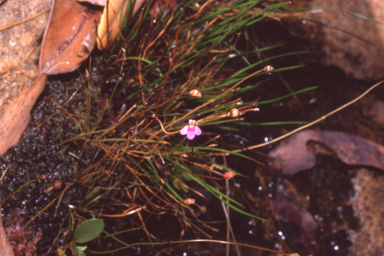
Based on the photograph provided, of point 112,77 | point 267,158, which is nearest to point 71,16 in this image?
point 112,77

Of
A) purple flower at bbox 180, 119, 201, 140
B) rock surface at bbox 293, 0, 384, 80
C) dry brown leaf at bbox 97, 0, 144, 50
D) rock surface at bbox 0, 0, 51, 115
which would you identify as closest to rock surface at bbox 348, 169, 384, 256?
rock surface at bbox 293, 0, 384, 80

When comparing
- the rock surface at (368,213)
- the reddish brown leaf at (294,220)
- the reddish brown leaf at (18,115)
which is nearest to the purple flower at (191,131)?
the reddish brown leaf at (18,115)

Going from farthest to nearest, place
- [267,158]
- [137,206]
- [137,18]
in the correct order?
[267,158]
[137,18]
[137,206]

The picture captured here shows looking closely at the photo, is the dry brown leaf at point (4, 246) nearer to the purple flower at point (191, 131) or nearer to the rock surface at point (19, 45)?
the rock surface at point (19, 45)

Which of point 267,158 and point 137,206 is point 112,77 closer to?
point 137,206

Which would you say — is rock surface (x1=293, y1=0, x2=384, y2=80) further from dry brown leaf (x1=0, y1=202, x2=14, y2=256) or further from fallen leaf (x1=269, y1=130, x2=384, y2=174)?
dry brown leaf (x1=0, y1=202, x2=14, y2=256)
